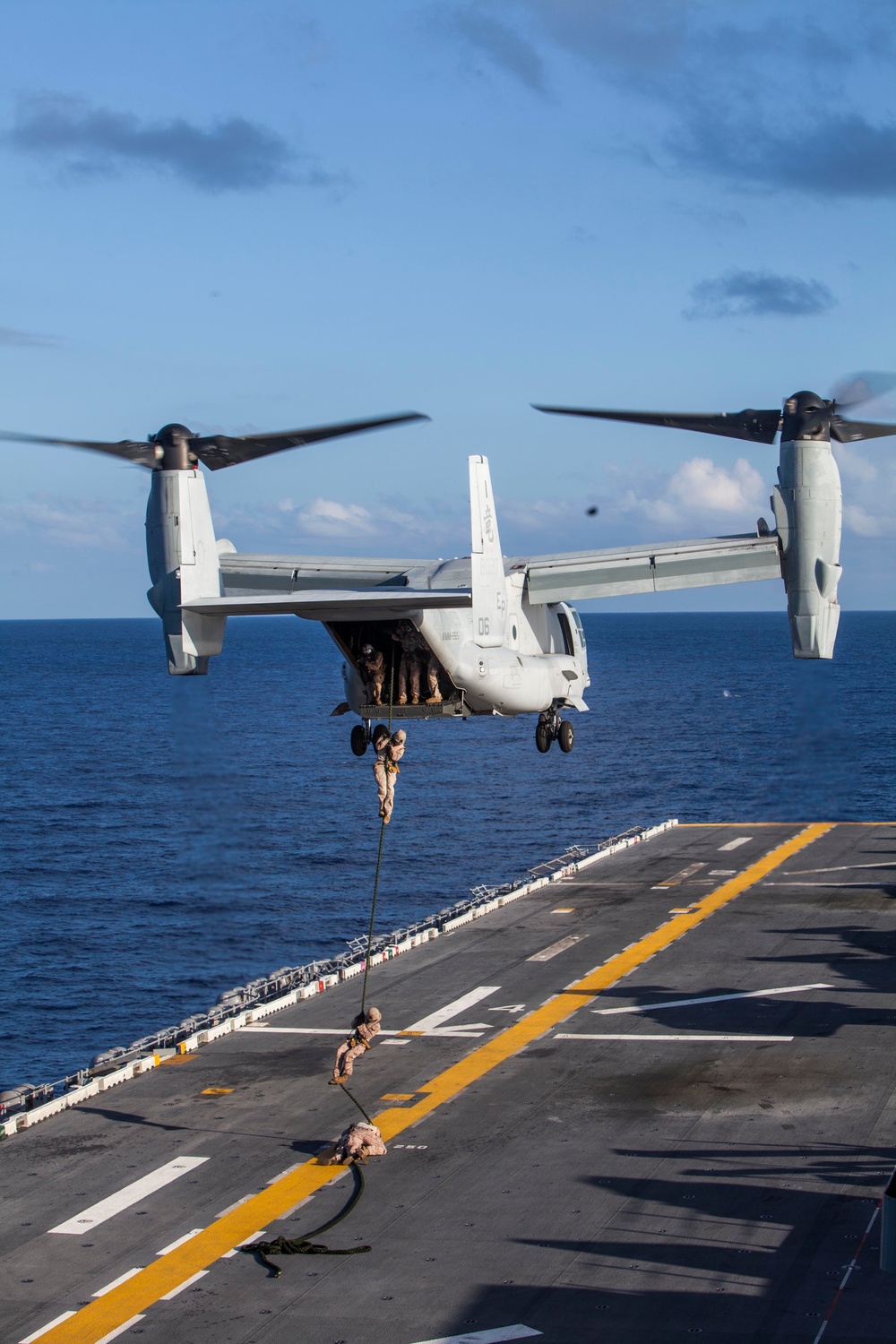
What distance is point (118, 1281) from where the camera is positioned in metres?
25.8

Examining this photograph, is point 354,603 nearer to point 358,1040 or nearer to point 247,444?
point 247,444

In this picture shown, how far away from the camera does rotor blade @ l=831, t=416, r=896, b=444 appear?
68.7 ft

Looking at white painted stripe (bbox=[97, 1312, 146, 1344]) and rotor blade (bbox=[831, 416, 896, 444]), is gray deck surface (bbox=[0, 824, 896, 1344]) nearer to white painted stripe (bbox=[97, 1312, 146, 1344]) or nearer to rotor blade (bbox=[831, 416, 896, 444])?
white painted stripe (bbox=[97, 1312, 146, 1344])

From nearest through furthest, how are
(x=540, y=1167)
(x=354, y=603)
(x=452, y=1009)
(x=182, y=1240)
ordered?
(x=354, y=603)
(x=182, y=1240)
(x=540, y=1167)
(x=452, y=1009)

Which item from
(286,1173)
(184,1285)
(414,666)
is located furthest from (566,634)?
(184,1285)

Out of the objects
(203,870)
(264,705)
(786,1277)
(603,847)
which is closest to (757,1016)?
(786,1277)

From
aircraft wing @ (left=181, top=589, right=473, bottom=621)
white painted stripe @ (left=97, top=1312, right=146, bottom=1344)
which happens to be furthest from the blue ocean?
white painted stripe @ (left=97, top=1312, right=146, bottom=1344)

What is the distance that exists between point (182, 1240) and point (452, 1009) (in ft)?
54.5

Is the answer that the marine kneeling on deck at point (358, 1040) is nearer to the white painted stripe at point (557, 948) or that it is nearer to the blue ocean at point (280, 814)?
the blue ocean at point (280, 814)

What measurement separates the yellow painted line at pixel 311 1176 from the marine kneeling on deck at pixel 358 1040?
2.24 m

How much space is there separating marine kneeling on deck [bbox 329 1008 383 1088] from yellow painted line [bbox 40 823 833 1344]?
2.24m

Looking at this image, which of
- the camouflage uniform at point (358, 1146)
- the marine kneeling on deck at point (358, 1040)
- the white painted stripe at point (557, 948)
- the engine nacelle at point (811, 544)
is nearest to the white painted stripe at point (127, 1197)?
the camouflage uniform at point (358, 1146)

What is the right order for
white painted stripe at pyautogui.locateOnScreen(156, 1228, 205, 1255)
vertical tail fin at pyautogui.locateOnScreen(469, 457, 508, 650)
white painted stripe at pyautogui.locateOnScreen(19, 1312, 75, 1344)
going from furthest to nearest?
white painted stripe at pyautogui.locateOnScreen(156, 1228, 205, 1255)
white painted stripe at pyautogui.locateOnScreen(19, 1312, 75, 1344)
vertical tail fin at pyautogui.locateOnScreen(469, 457, 508, 650)

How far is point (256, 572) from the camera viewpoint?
29.7 meters
